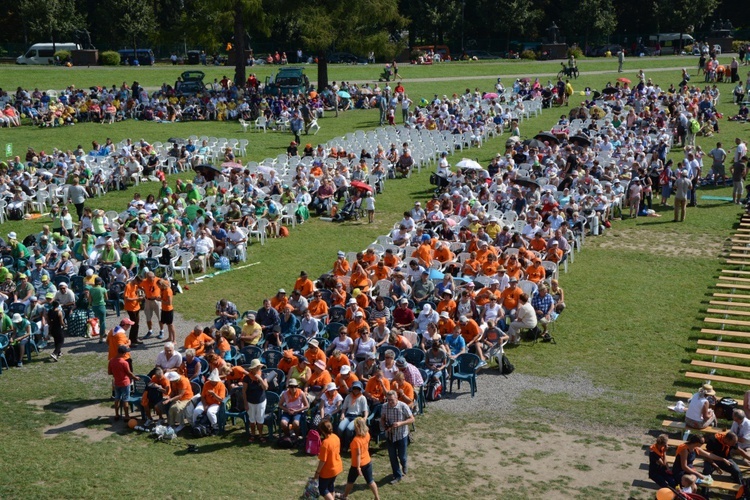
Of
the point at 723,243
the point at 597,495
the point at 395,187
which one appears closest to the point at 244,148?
the point at 395,187

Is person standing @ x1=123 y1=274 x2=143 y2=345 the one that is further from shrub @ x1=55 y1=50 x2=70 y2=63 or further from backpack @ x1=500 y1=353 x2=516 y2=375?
shrub @ x1=55 y1=50 x2=70 y2=63

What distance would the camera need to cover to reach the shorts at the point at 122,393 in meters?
15.0

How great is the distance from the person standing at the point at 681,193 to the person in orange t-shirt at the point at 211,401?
1601 cm

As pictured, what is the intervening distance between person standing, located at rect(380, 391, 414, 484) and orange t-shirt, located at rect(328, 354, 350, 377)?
7.09ft

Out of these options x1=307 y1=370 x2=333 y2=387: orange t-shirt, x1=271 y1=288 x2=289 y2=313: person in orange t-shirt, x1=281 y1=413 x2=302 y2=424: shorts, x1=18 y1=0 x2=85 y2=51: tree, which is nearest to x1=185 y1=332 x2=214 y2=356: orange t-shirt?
x1=271 y1=288 x2=289 y2=313: person in orange t-shirt

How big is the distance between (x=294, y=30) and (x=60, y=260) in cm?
5302

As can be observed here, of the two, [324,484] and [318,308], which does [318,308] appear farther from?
[324,484]

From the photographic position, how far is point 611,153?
100.0 ft

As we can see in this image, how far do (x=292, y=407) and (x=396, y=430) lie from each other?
2.17m

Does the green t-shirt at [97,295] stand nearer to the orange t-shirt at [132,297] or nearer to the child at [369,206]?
the orange t-shirt at [132,297]

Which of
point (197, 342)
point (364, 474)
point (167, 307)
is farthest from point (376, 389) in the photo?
point (167, 307)

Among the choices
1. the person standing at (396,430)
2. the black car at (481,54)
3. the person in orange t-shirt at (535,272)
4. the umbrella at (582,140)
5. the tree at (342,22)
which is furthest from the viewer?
the black car at (481,54)

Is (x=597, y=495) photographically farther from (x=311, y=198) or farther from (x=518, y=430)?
(x=311, y=198)

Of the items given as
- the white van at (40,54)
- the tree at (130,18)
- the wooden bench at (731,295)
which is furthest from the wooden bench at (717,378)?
the tree at (130,18)
